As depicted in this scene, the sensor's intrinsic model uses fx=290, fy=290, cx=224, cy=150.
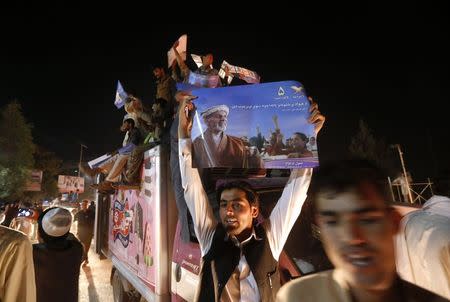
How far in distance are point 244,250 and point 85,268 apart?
9.10 metres

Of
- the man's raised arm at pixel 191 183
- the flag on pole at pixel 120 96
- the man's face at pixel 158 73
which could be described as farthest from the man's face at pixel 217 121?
the flag on pole at pixel 120 96

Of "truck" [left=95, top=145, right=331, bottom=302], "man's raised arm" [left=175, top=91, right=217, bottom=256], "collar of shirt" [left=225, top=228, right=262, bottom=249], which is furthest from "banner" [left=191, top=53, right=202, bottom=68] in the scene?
"collar of shirt" [left=225, top=228, right=262, bottom=249]

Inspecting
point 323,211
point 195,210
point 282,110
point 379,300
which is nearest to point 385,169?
point 323,211

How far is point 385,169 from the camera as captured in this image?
3.79 feet

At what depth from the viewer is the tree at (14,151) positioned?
29.6 m

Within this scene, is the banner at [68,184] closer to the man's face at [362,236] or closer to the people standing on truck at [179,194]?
the people standing on truck at [179,194]

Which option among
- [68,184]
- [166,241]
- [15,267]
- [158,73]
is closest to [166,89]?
[158,73]

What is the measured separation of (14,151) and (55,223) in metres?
34.2

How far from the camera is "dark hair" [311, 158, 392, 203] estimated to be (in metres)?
1.05

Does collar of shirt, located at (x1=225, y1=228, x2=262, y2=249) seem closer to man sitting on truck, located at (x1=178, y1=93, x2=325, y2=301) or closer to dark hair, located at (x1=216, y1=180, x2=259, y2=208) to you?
man sitting on truck, located at (x1=178, y1=93, x2=325, y2=301)

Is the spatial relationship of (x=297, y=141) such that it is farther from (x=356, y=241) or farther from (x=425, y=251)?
(x=356, y=241)

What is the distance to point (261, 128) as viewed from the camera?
2295 mm

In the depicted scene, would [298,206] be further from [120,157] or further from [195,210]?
[120,157]

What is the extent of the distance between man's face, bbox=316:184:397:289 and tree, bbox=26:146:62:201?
43.5 metres
